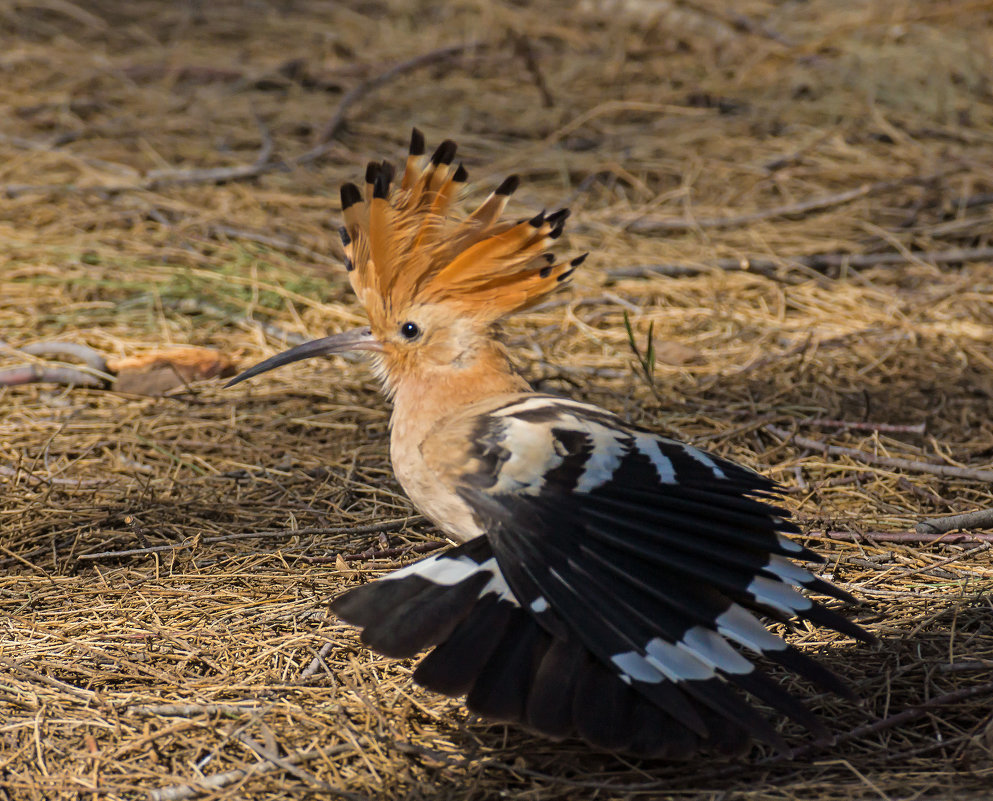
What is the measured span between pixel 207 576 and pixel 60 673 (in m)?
0.50

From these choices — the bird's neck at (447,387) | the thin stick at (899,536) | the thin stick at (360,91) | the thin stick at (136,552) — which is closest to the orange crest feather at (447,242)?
the bird's neck at (447,387)

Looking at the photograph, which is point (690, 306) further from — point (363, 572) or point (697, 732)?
point (697, 732)

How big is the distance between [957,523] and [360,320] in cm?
236

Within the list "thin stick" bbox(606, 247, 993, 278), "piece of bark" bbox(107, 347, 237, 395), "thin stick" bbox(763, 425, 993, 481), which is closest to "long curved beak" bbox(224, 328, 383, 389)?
"piece of bark" bbox(107, 347, 237, 395)

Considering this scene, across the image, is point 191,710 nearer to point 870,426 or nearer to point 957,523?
point 957,523

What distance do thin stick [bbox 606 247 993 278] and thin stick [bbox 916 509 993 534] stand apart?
1955mm

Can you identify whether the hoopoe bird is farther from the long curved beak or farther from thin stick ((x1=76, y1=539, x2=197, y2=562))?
thin stick ((x1=76, y1=539, x2=197, y2=562))

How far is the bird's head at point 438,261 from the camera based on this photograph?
260 centimetres

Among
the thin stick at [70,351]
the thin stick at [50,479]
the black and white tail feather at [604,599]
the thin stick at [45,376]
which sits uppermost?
the black and white tail feather at [604,599]

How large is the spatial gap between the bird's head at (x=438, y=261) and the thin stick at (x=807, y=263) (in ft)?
6.68

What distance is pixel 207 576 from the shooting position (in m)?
2.75

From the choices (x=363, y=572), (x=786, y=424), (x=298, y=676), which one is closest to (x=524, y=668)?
(x=298, y=676)

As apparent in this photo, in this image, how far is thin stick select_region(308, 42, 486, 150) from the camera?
18.1 feet

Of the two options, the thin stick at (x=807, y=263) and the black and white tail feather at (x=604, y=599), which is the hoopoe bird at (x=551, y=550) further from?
the thin stick at (x=807, y=263)
